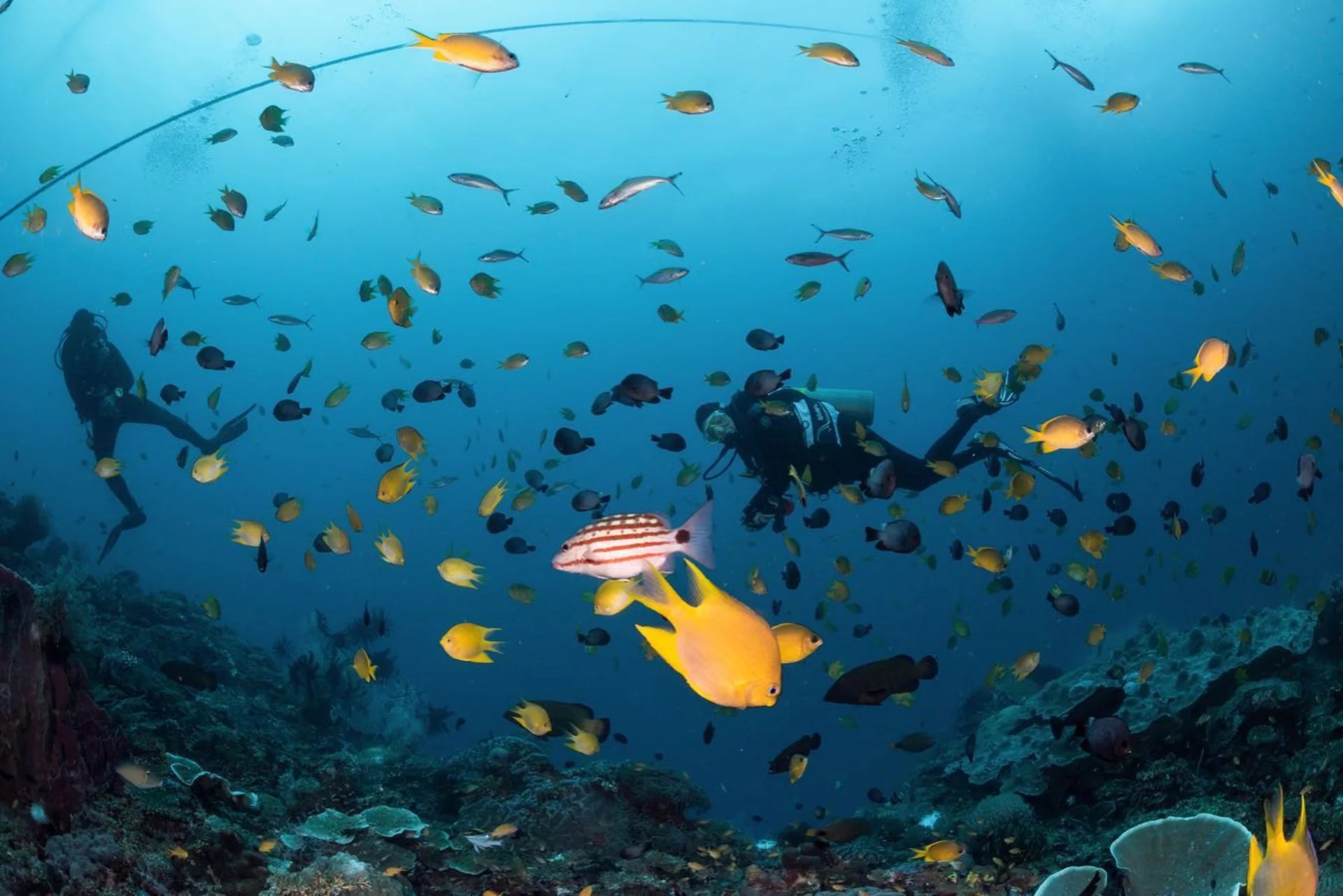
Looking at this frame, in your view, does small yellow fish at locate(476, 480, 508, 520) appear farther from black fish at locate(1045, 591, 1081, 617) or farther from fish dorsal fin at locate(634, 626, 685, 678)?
black fish at locate(1045, 591, 1081, 617)

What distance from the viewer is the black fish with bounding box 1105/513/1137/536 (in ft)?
26.3

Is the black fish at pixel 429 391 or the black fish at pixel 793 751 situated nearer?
the black fish at pixel 793 751

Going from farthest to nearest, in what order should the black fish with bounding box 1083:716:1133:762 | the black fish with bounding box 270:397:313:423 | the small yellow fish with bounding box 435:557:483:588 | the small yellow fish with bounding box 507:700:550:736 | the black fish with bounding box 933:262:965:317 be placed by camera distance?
1. the black fish with bounding box 270:397:313:423
2. the small yellow fish with bounding box 435:557:483:588
3. the small yellow fish with bounding box 507:700:550:736
4. the black fish with bounding box 933:262:965:317
5. the black fish with bounding box 1083:716:1133:762

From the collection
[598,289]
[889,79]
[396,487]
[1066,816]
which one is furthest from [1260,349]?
[396,487]

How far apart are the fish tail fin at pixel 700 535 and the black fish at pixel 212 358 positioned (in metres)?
6.78

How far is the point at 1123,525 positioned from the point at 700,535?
269 inches

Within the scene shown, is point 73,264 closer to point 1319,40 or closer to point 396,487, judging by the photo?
point 396,487

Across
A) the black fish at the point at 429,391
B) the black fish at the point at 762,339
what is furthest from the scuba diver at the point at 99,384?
the black fish at the point at 762,339

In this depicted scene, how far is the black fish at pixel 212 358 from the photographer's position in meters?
8.03

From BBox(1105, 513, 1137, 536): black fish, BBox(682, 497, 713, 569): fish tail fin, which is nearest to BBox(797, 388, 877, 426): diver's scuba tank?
BBox(1105, 513, 1137, 536): black fish

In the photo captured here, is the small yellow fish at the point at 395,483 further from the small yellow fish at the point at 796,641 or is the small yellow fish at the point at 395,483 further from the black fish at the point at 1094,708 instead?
the black fish at the point at 1094,708

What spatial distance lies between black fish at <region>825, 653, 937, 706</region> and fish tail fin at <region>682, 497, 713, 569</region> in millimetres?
1445

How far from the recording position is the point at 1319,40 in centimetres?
3459

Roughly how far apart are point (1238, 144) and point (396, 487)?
53410 mm
